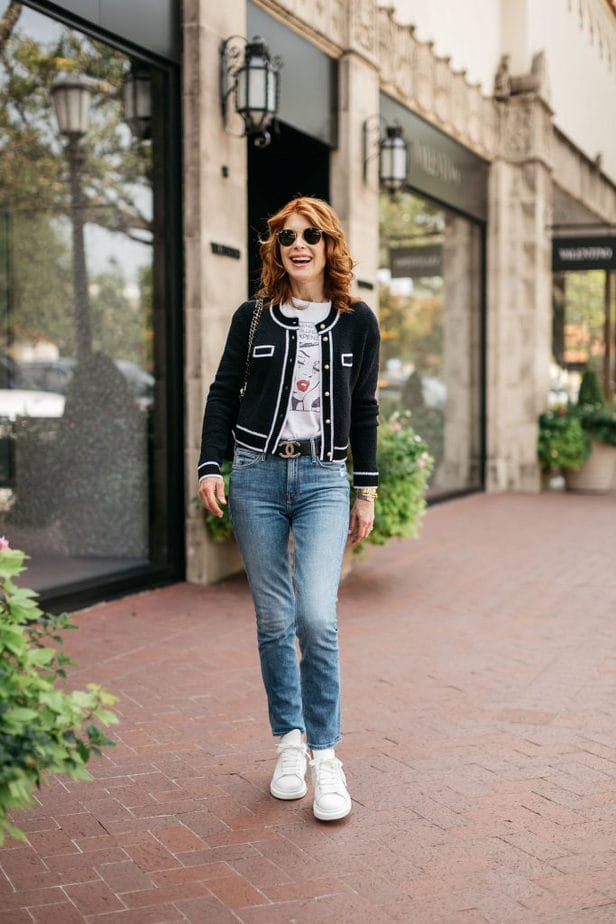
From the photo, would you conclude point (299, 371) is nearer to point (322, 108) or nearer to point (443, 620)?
point (443, 620)

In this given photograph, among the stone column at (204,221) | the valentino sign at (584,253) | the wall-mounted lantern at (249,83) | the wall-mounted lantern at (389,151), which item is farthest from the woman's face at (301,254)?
the valentino sign at (584,253)

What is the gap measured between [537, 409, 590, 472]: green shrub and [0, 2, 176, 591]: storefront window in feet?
27.5

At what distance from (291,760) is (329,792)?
0.88 ft

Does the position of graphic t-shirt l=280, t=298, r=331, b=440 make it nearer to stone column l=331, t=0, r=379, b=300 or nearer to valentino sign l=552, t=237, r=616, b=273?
stone column l=331, t=0, r=379, b=300

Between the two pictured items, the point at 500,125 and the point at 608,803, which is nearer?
the point at 608,803

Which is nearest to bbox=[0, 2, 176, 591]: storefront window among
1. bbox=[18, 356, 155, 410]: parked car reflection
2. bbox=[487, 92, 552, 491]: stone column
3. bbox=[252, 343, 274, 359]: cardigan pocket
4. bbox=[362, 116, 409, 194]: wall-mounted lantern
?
bbox=[18, 356, 155, 410]: parked car reflection

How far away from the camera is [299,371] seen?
12.2ft

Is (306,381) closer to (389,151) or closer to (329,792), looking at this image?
(329,792)

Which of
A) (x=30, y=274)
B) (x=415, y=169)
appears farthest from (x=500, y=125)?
(x=30, y=274)

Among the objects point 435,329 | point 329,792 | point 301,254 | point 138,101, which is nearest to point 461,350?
point 435,329

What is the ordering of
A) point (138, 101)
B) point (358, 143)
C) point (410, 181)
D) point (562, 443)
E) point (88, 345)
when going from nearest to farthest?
1. point (138, 101)
2. point (88, 345)
3. point (358, 143)
4. point (410, 181)
5. point (562, 443)

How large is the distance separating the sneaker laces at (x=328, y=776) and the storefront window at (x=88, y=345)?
12.5 ft

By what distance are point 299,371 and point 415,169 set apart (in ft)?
30.1

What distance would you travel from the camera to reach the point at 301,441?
3701 millimetres
